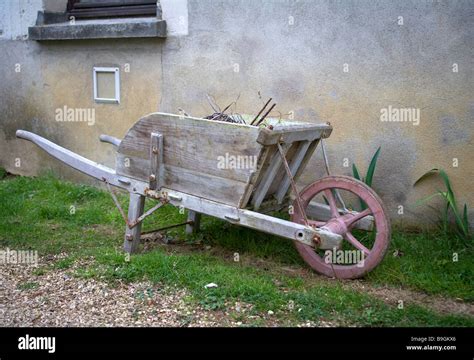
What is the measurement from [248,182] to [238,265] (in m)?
0.82

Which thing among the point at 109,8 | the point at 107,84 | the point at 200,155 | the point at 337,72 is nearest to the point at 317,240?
the point at 200,155

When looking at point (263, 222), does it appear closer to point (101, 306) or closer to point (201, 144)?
point (201, 144)

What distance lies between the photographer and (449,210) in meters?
4.66

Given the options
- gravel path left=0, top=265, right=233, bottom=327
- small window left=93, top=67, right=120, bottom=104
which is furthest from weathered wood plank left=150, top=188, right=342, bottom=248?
small window left=93, top=67, right=120, bottom=104

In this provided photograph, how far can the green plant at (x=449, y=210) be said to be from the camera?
4477 mm

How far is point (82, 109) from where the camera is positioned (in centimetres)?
643

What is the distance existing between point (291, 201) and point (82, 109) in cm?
317

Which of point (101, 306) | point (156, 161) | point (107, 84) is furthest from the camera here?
point (107, 84)

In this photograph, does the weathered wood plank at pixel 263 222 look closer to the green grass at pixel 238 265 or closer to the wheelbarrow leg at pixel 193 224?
the green grass at pixel 238 265

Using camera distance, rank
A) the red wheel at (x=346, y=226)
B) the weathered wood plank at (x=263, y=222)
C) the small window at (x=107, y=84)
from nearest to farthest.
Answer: the weathered wood plank at (x=263, y=222)
the red wheel at (x=346, y=226)
the small window at (x=107, y=84)

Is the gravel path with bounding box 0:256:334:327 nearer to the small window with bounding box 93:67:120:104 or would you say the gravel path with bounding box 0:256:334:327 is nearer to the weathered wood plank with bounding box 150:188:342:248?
the weathered wood plank with bounding box 150:188:342:248

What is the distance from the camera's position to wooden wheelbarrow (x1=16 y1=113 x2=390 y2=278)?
367 cm

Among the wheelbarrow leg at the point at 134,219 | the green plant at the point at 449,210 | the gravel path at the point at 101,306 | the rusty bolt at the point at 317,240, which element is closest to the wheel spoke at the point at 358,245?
the rusty bolt at the point at 317,240

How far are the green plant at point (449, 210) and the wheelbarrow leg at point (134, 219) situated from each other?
7.40 ft
